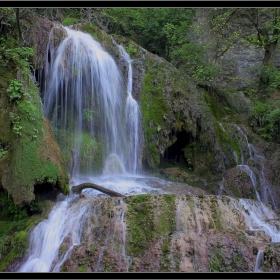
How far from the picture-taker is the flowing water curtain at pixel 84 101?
913cm

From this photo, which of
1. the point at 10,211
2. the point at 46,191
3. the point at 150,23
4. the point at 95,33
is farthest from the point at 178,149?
the point at 150,23

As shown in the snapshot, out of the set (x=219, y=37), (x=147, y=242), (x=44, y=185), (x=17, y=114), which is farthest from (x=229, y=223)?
(x=219, y=37)

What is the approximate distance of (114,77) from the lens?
10438 mm

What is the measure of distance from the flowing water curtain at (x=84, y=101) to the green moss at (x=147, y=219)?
3.65m

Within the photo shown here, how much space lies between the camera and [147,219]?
5.64 meters

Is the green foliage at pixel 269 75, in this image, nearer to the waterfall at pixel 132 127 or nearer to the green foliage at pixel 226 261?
the waterfall at pixel 132 127

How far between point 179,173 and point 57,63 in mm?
5075

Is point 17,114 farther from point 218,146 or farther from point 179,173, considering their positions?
point 218,146

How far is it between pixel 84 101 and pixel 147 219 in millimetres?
5048

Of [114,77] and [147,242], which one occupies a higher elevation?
[114,77]

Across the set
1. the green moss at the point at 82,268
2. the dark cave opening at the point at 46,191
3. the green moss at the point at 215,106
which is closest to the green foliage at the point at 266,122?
the green moss at the point at 215,106

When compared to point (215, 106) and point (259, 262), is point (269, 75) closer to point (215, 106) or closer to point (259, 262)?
point (215, 106)

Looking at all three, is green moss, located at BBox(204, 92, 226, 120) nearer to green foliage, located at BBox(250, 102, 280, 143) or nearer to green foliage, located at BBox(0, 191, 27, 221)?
green foliage, located at BBox(250, 102, 280, 143)

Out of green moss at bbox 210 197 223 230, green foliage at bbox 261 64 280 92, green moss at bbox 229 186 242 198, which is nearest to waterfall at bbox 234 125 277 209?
green moss at bbox 229 186 242 198
